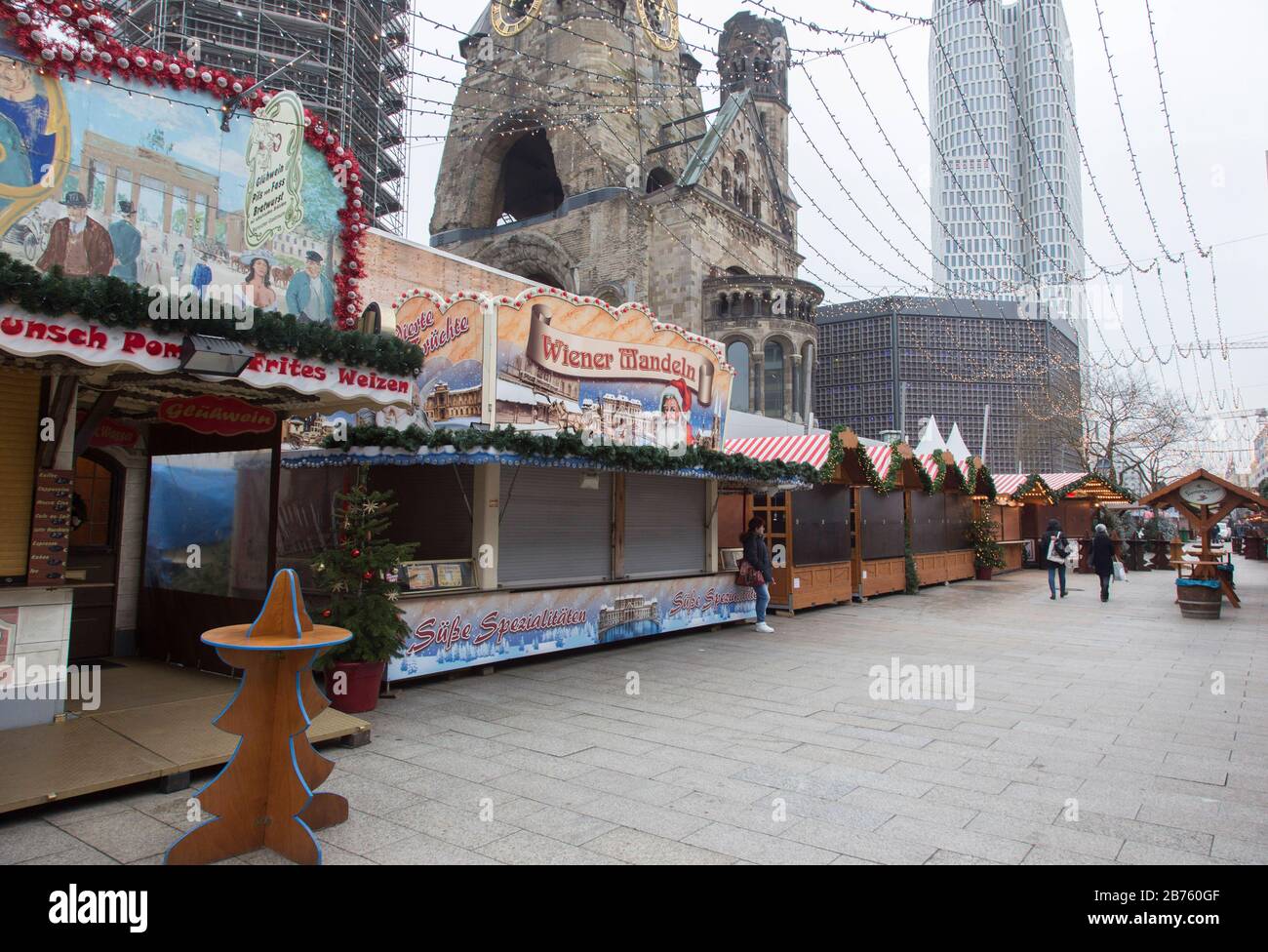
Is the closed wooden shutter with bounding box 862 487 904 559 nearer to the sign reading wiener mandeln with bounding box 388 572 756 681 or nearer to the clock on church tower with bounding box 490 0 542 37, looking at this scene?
the sign reading wiener mandeln with bounding box 388 572 756 681

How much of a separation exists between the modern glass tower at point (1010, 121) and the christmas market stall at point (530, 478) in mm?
6241

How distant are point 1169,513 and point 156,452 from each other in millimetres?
81793

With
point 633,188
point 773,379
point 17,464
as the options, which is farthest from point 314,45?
point 17,464

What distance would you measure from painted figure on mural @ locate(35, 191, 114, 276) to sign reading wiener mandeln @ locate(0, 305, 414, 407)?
105cm

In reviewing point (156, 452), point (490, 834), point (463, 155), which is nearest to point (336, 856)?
point (490, 834)

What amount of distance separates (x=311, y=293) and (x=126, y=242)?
1556 millimetres

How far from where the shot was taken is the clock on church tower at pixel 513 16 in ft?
106

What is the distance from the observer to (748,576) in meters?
12.7

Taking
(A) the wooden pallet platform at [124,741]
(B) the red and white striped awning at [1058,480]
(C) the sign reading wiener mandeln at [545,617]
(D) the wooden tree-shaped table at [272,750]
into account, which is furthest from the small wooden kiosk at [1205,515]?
(D) the wooden tree-shaped table at [272,750]

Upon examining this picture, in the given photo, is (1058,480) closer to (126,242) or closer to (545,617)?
(545,617)

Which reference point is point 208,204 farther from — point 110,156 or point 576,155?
point 576,155

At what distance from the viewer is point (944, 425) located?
5931 centimetres
